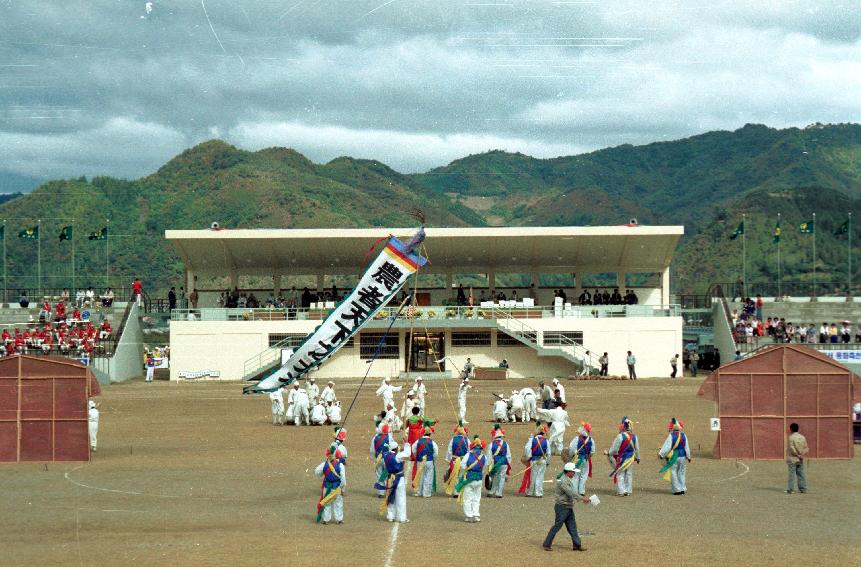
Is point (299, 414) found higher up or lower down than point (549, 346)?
lower down

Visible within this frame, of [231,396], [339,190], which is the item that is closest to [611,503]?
[231,396]

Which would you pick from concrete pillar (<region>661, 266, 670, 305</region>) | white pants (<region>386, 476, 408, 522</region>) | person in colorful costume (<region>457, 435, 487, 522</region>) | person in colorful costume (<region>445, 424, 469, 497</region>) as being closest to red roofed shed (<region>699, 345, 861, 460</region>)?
person in colorful costume (<region>445, 424, 469, 497</region>)

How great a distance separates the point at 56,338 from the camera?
5156 centimetres

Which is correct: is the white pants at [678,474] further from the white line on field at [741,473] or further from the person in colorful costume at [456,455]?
the person in colorful costume at [456,455]

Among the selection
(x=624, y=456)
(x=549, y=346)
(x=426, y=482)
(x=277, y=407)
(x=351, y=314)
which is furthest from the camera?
(x=549, y=346)

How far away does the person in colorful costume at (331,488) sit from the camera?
690 inches

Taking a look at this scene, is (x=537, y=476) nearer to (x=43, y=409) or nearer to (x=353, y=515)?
(x=353, y=515)

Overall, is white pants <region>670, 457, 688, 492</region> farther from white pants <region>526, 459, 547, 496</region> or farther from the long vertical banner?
the long vertical banner

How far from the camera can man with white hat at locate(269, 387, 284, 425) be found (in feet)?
108

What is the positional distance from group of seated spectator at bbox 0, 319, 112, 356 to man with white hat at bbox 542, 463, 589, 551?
37.5 metres

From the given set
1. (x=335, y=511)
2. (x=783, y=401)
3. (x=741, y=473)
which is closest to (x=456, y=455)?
(x=335, y=511)

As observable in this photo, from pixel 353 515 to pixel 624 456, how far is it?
16.8 feet

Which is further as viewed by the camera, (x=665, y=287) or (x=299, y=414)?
(x=665, y=287)

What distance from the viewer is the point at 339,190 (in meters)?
177
